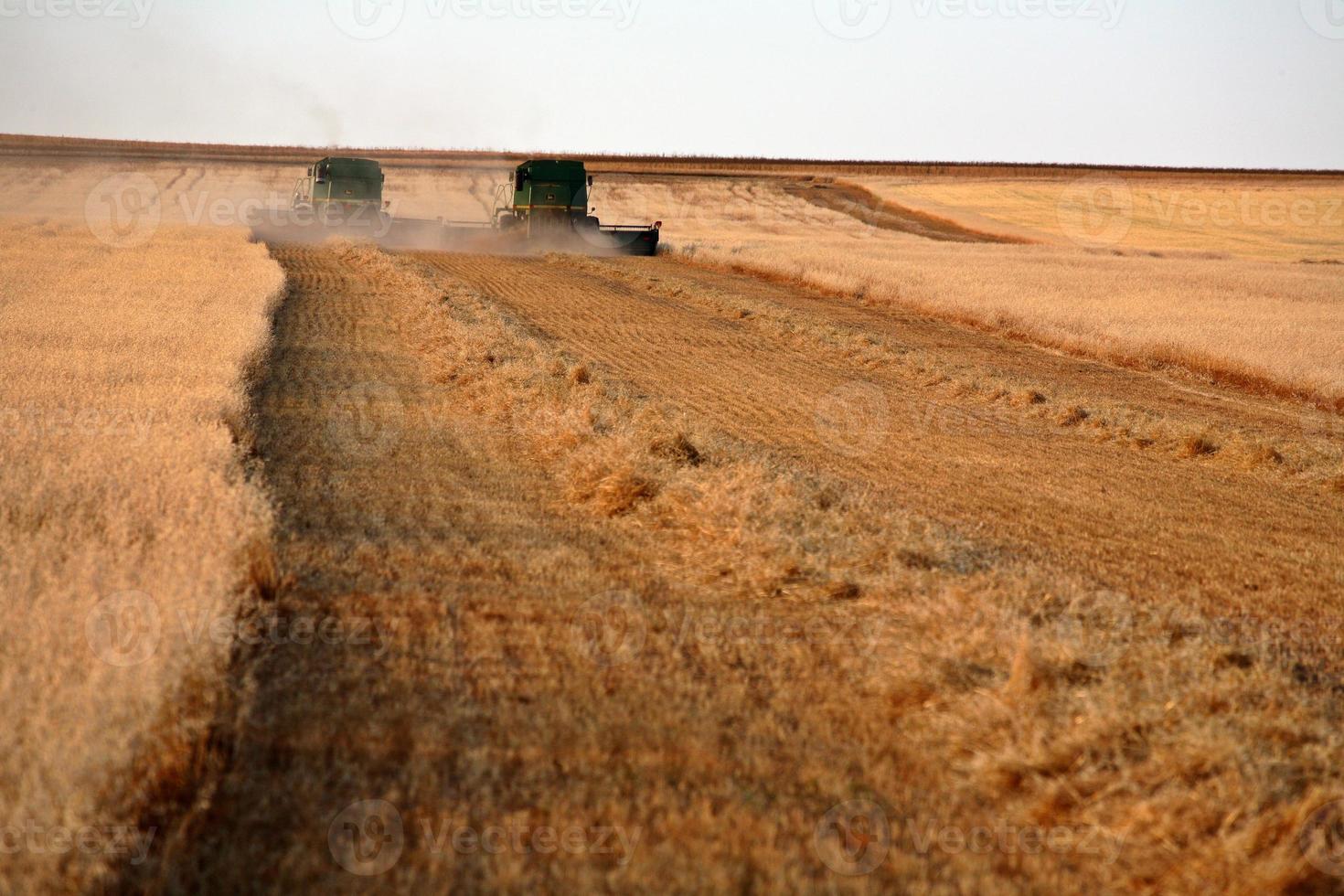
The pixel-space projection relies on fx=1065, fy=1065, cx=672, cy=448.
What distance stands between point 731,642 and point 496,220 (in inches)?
1286

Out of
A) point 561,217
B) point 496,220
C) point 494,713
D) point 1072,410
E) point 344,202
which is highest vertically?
point 561,217

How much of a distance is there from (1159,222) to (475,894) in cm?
6133

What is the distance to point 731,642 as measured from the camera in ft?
16.0

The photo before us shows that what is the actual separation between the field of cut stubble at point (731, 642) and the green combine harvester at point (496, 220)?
843 inches

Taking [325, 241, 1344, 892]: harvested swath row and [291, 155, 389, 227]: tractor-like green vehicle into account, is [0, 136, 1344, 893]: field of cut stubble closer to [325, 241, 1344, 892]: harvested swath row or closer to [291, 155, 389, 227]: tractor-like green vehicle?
[325, 241, 1344, 892]: harvested swath row

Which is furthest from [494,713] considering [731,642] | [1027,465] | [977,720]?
[1027,465]

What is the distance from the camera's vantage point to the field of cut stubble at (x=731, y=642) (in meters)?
3.19

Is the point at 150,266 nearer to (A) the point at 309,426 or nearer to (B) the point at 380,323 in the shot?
(B) the point at 380,323

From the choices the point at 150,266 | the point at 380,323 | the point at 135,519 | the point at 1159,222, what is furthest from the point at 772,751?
the point at 1159,222

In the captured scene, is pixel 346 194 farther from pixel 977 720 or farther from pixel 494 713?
pixel 977 720

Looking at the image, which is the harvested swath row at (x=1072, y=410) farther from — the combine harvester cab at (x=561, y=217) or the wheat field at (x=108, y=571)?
the combine harvester cab at (x=561, y=217)

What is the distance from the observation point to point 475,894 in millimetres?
2943

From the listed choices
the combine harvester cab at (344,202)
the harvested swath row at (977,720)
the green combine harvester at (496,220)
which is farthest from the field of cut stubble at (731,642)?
the combine harvester cab at (344,202)

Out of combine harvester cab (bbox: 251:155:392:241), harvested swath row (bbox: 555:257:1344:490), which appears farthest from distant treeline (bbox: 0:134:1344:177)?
harvested swath row (bbox: 555:257:1344:490)
